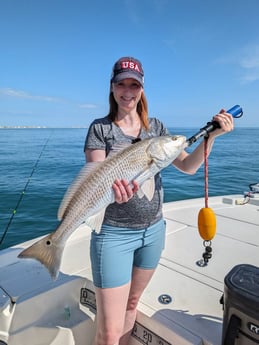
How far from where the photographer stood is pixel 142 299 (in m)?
2.85

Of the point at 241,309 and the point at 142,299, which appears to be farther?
the point at 142,299

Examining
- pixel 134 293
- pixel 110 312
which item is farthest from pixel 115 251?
pixel 134 293

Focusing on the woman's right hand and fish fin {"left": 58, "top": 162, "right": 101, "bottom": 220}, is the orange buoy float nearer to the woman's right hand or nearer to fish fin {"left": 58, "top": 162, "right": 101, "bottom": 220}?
the woman's right hand

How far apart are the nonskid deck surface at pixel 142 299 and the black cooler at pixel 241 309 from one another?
1.53 ft

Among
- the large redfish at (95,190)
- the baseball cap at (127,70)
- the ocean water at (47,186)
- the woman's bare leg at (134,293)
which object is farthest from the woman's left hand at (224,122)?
the ocean water at (47,186)

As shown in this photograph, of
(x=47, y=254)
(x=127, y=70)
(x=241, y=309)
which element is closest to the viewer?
(x=241, y=309)

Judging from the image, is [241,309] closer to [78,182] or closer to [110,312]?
[110,312]

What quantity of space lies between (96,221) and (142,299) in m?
1.34

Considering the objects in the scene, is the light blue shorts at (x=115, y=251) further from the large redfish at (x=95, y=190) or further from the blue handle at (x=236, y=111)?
the blue handle at (x=236, y=111)

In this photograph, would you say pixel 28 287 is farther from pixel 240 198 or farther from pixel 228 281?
pixel 240 198

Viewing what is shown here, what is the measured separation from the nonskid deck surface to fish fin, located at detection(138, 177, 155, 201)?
3.71ft

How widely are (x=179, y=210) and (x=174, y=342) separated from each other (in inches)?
126

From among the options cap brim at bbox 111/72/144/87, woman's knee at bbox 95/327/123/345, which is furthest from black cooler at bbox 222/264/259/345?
cap brim at bbox 111/72/144/87

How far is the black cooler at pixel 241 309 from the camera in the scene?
1694 mm
